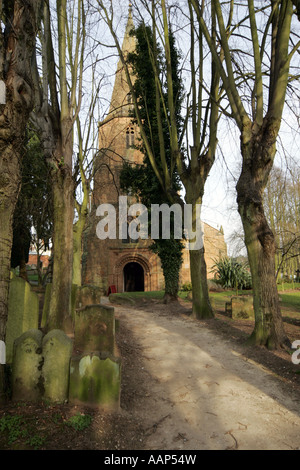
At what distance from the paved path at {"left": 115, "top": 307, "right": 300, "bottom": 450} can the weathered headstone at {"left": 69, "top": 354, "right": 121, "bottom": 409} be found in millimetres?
450

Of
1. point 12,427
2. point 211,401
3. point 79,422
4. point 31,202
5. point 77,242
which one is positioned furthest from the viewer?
point 31,202

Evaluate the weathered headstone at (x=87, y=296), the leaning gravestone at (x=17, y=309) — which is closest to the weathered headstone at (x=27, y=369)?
the leaning gravestone at (x=17, y=309)

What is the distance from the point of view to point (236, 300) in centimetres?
836

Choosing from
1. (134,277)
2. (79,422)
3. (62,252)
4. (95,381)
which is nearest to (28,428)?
(79,422)

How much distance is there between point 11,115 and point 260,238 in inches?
177

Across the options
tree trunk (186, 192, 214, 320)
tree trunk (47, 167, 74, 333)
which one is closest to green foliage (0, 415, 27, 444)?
tree trunk (47, 167, 74, 333)

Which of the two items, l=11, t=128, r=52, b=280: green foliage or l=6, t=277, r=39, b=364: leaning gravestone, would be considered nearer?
l=6, t=277, r=39, b=364: leaning gravestone

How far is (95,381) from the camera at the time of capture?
330 cm

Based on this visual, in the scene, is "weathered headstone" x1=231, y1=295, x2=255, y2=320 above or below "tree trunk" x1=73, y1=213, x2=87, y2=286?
below

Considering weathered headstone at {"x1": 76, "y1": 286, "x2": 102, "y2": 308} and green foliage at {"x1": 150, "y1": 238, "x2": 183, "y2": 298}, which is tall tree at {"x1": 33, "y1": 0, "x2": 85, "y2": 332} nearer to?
weathered headstone at {"x1": 76, "y1": 286, "x2": 102, "y2": 308}

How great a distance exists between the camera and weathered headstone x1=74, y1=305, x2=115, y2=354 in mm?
5008

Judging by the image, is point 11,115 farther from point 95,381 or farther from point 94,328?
point 94,328
